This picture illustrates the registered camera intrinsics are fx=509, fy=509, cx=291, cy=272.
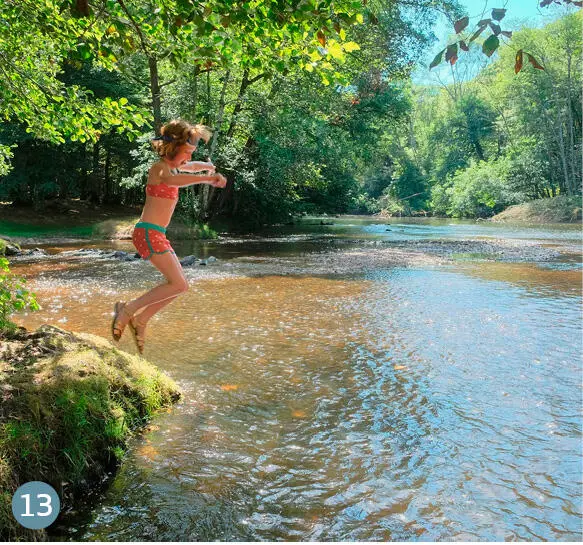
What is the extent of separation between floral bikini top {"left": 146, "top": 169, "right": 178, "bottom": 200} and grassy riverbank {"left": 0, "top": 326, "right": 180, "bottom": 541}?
5.94 feet

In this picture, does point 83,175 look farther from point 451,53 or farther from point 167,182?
point 451,53

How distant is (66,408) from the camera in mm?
4055

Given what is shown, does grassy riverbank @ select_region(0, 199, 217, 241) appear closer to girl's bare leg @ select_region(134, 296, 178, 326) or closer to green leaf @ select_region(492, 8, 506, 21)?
girl's bare leg @ select_region(134, 296, 178, 326)

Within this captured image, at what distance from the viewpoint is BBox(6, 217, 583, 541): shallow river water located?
3.51 metres

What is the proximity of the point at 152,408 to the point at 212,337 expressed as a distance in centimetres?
288

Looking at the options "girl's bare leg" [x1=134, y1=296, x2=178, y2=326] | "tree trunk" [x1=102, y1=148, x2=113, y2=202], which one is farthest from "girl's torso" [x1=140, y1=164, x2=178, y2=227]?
"tree trunk" [x1=102, y1=148, x2=113, y2=202]

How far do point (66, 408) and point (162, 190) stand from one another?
1.90 m

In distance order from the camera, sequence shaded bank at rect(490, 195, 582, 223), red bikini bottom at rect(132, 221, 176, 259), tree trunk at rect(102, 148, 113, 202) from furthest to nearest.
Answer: shaded bank at rect(490, 195, 582, 223), tree trunk at rect(102, 148, 113, 202), red bikini bottom at rect(132, 221, 176, 259)

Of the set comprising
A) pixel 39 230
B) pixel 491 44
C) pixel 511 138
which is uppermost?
pixel 511 138

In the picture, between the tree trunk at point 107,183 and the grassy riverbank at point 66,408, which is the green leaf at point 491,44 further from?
the tree trunk at point 107,183

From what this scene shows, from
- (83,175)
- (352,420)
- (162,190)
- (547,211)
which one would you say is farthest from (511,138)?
(162,190)

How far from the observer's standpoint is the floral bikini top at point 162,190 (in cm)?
390

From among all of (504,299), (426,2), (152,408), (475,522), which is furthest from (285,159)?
(475,522)

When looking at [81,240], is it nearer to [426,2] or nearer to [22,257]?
[22,257]
